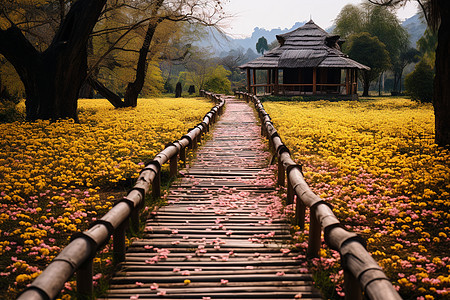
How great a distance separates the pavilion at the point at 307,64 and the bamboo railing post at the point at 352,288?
28679 millimetres

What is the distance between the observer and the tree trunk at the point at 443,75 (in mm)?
10062

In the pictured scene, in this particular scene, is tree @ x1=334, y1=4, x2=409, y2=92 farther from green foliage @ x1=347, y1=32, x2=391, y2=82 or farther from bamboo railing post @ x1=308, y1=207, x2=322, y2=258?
bamboo railing post @ x1=308, y1=207, x2=322, y2=258

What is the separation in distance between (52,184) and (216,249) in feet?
14.0

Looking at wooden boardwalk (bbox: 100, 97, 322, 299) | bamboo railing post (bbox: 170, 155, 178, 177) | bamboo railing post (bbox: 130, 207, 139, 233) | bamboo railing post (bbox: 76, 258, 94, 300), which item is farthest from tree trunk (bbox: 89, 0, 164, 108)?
bamboo railing post (bbox: 76, 258, 94, 300)

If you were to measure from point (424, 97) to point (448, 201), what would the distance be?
24.8m

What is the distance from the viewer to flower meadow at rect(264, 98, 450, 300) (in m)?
4.45

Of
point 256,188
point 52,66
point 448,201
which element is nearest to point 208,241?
point 256,188

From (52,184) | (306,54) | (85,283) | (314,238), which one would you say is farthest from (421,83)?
(85,283)

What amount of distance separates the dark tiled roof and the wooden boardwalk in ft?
80.8

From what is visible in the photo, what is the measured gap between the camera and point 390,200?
7035mm

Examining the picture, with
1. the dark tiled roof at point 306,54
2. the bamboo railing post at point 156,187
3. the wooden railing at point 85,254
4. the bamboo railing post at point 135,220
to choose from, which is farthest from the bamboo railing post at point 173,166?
the dark tiled roof at point 306,54

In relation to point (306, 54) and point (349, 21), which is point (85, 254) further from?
point (349, 21)

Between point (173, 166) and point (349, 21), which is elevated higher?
point (349, 21)

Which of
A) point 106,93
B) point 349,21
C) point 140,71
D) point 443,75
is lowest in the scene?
point 106,93
